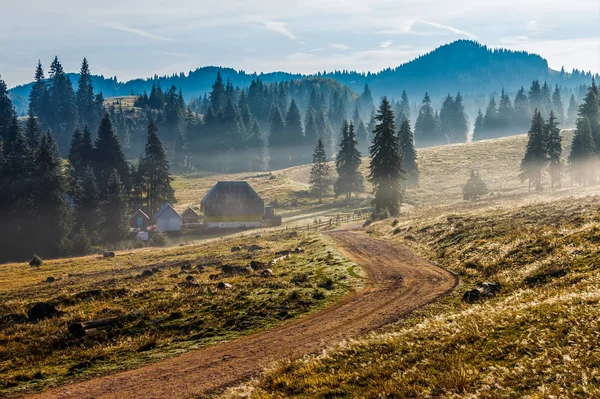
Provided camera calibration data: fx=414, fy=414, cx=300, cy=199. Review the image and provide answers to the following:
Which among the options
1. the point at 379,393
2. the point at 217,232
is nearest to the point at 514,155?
the point at 217,232

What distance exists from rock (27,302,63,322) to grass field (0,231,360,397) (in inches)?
21.5

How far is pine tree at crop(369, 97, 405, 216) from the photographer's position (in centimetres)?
6444

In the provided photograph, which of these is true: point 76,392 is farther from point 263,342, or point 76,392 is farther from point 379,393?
point 379,393

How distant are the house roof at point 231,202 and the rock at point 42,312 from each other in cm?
6138

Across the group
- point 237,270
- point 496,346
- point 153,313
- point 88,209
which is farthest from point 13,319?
point 88,209

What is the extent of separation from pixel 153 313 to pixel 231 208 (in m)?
63.3

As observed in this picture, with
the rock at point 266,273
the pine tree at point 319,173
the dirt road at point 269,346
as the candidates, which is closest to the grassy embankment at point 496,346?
the dirt road at point 269,346

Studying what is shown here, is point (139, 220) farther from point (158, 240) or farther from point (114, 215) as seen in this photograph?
point (158, 240)

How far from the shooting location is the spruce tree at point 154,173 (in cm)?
8725

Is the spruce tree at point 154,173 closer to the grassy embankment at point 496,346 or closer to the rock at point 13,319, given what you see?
the rock at point 13,319

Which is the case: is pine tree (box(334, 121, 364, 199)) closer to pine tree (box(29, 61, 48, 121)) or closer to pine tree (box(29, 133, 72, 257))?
pine tree (box(29, 133, 72, 257))

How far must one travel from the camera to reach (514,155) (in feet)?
414

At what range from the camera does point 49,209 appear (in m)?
67.6

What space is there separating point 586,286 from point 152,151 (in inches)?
3364
